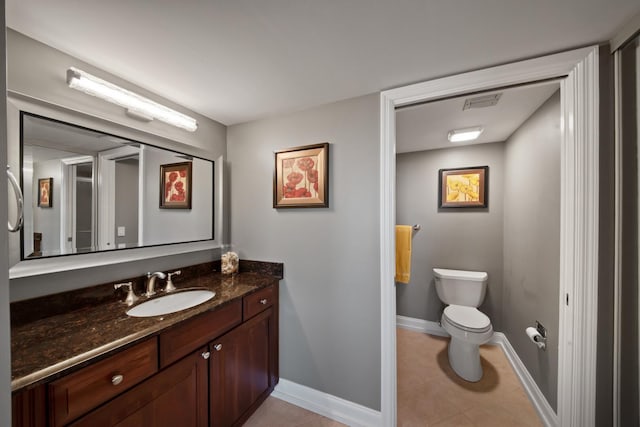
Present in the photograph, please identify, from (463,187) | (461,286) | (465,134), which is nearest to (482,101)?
(465,134)

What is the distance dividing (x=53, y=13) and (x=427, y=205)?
2.96 meters

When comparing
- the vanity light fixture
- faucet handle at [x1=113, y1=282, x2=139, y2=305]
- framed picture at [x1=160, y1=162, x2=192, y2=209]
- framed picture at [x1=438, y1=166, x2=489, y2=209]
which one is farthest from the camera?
framed picture at [x1=438, y1=166, x2=489, y2=209]

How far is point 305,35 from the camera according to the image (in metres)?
1.00

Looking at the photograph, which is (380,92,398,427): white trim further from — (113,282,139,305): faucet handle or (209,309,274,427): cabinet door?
(113,282,139,305): faucet handle

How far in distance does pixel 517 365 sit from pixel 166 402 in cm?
260

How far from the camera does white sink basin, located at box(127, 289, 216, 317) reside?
1257mm

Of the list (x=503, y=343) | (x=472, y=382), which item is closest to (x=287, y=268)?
(x=472, y=382)

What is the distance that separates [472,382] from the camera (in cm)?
186

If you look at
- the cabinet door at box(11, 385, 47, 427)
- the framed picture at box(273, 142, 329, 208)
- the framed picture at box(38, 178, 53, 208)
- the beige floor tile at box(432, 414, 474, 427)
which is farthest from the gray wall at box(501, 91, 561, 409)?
the framed picture at box(38, 178, 53, 208)

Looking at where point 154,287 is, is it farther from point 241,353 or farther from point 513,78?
point 513,78

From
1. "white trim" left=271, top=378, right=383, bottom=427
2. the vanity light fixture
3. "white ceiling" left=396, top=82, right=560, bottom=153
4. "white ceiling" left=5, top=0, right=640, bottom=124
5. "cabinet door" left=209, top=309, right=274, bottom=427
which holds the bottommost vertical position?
"white trim" left=271, top=378, right=383, bottom=427

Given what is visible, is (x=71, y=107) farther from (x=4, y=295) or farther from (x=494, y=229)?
(x=494, y=229)

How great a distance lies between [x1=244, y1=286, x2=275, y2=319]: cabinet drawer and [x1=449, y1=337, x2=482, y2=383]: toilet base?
5.45 feet

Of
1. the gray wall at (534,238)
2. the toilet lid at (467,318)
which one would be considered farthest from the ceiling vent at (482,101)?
the toilet lid at (467,318)
